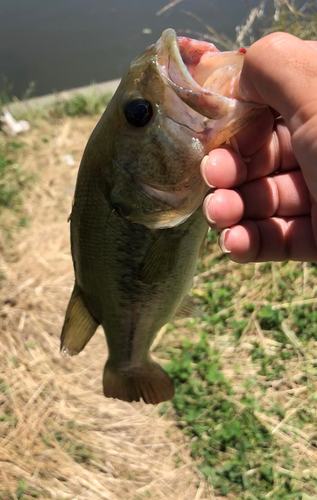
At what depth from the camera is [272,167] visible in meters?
1.63

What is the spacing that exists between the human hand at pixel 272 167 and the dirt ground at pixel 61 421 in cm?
169

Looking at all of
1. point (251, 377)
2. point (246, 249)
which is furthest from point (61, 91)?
point (246, 249)

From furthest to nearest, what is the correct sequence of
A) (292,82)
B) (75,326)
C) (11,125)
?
(11,125) → (75,326) → (292,82)

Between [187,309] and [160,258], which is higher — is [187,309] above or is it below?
below

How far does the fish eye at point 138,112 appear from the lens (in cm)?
127

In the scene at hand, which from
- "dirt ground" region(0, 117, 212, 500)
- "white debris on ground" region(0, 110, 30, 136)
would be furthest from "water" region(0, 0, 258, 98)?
"dirt ground" region(0, 117, 212, 500)

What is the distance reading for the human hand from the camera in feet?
3.48

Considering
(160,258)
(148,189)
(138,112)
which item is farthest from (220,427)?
(138,112)

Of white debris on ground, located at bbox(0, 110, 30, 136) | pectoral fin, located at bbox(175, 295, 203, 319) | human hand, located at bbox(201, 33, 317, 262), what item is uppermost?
human hand, located at bbox(201, 33, 317, 262)

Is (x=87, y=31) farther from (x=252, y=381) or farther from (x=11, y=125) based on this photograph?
(x=252, y=381)

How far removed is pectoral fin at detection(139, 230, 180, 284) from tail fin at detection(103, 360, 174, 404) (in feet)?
2.13

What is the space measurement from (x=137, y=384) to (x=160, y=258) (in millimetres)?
819

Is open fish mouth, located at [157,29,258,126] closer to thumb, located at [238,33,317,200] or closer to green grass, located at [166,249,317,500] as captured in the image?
thumb, located at [238,33,317,200]

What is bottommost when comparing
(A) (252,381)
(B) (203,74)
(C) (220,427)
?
(C) (220,427)
